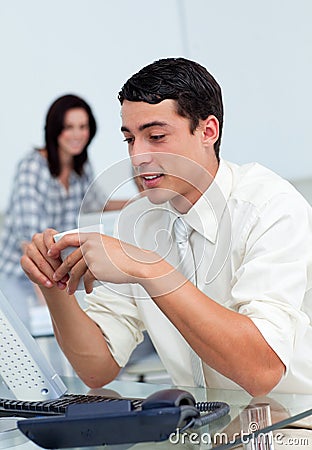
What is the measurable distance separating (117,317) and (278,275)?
1.31ft

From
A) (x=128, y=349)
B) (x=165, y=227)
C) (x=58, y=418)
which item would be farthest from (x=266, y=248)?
(x=58, y=418)

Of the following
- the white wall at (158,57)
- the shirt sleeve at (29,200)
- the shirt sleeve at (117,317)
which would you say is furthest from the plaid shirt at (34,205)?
the shirt sleeve at (117,317)

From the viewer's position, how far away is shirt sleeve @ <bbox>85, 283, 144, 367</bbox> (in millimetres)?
1648

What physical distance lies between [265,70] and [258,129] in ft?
0.84

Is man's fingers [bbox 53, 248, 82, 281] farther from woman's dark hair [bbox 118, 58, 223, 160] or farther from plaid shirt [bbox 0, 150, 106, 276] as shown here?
plaid shirt [bbox 0, 150, 106, 276]

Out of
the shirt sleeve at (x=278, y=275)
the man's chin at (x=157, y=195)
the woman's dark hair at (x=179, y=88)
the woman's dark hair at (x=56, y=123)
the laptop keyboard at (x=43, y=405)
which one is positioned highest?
the woman's dark hair at (x=56, y=123)

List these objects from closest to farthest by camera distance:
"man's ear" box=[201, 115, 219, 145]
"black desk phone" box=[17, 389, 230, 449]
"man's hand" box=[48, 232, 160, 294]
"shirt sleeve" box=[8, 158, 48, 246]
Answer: "black desk phone" box=[17, 389, 230, 449] → "man's hand" box=[48, 232, 160, 294] → "man's ear" box=[201, 115, 219, 145] → "shirt sleeve" box=[8, 158, 48, 246]

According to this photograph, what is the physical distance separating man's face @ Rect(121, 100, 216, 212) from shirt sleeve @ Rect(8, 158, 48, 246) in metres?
2.34

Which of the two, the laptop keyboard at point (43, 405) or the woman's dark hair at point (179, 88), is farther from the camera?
the woman's dark hair at point (179, 88)

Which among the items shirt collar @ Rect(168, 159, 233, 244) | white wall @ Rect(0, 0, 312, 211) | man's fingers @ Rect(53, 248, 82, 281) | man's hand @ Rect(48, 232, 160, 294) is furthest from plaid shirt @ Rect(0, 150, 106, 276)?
man's hand @ Rect(48, 232, 160, 294)

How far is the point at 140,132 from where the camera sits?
145cm

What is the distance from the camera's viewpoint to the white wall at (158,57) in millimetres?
3949

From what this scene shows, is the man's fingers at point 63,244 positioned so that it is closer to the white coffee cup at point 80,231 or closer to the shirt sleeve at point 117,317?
the white coffee cup at point 80,231

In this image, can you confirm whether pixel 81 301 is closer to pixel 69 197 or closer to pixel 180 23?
pixel 69 197
